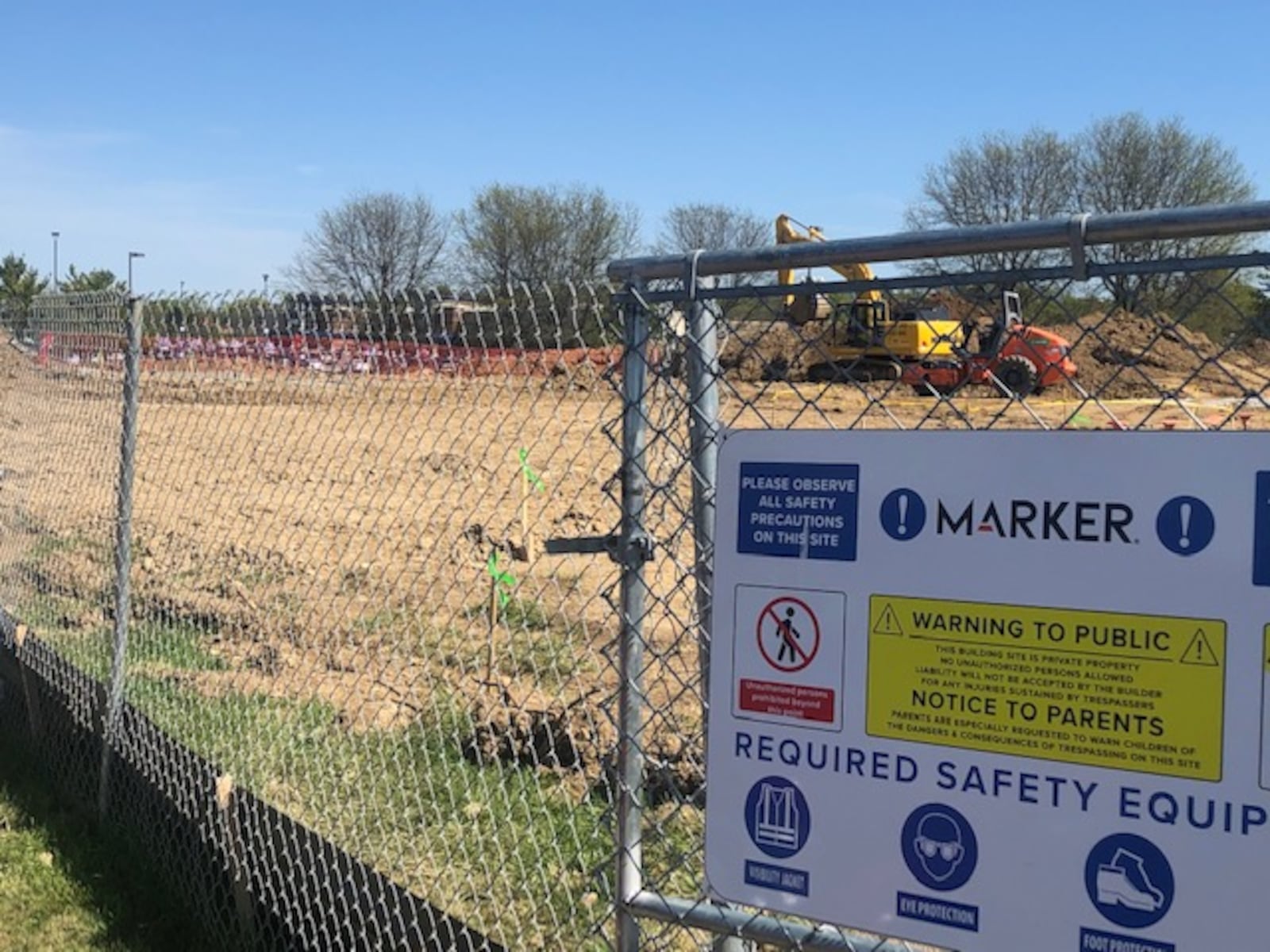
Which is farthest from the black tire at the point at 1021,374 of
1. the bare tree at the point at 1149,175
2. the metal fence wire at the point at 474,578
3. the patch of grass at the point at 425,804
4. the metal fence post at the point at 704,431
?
the bare tree at the point at 1149,175

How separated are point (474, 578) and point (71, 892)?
5.00 metres

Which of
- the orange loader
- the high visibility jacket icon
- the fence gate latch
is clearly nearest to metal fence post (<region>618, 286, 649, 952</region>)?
the fence gate latch

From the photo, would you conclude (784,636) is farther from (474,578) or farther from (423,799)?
(474,578)

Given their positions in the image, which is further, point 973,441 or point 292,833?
point 292,833

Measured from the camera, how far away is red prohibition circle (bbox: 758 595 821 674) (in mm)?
2049

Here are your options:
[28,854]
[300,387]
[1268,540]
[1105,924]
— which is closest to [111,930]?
[28,854]

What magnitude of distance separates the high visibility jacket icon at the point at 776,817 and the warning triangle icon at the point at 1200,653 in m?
0.63

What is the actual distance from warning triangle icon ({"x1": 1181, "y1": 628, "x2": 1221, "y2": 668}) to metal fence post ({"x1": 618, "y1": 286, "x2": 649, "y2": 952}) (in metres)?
0.96

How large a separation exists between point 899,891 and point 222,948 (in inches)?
107

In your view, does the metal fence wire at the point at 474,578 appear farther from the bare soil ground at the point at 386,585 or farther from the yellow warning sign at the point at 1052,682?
the yellow warning sign at the point at 1052,682

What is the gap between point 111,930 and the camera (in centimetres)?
424

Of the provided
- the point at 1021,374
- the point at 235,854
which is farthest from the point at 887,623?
the point at 235,854

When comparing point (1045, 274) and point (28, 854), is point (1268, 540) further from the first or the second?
point (28, 854)

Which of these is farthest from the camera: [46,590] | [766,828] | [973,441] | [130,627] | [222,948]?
[46,590]
